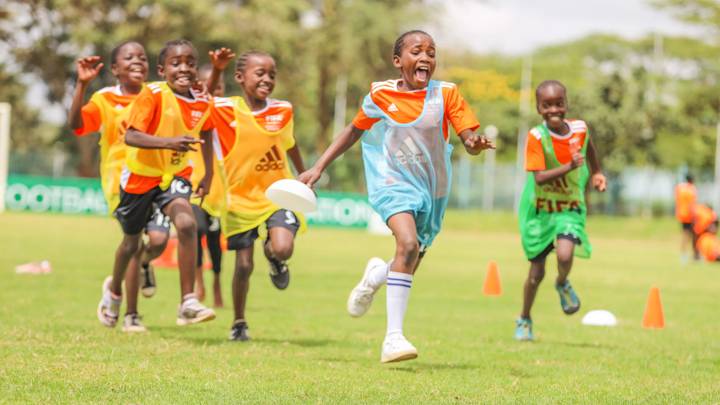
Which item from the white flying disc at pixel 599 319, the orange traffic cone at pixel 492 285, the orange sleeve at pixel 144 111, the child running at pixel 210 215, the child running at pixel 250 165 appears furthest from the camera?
the orange traffic cone at pixel 492 285

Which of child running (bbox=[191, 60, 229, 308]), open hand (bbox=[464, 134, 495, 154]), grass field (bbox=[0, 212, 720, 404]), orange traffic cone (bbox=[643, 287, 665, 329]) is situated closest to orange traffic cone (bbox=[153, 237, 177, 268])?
grass field (bbox=[0, 212, 720, 404])

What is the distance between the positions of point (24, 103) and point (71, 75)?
16631mm

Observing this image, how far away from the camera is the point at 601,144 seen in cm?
4825

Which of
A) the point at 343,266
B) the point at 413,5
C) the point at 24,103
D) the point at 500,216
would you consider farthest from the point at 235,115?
the point at 24,103

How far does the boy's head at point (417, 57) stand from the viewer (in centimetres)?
739

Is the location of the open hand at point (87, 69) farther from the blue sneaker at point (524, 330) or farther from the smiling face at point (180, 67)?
the blue sneaker at point (524, 330)

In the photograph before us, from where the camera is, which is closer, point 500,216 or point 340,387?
point 340,387

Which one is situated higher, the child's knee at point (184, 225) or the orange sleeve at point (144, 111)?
the orange sleeve at point (144, 111)

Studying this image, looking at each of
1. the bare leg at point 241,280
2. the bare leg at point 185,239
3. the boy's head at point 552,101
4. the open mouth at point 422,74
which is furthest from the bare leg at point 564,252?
the bare leg at point 185,239

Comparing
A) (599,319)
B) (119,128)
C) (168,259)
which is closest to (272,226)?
(119,128)

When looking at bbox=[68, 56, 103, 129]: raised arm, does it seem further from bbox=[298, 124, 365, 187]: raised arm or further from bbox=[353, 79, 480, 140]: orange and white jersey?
bbox=[353, 79, 480, 140]: orange and white jersey

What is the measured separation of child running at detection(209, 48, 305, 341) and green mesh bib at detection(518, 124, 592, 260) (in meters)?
1.96

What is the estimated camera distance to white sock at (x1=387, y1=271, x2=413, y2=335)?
23.8 ft

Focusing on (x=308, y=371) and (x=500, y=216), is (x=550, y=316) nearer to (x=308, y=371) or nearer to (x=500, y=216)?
(x=308, y=371)
